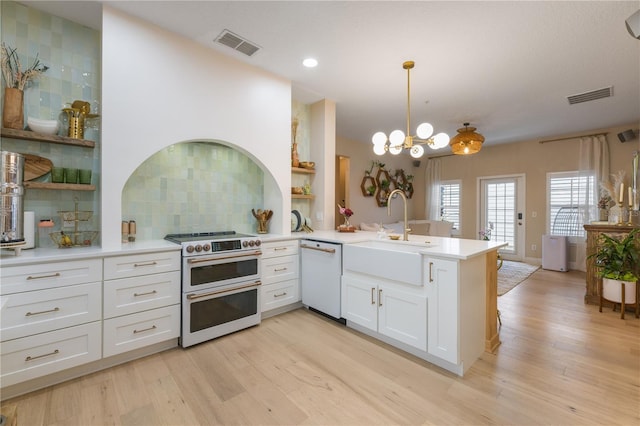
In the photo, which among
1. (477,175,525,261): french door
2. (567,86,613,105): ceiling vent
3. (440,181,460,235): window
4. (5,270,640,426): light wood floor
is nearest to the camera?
(5,270,640,426): light wood floor

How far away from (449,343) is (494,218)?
19.5ft

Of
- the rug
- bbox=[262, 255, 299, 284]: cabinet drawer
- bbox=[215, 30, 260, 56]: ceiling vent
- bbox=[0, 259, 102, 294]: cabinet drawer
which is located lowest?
the rug

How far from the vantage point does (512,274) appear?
5246 millimetres

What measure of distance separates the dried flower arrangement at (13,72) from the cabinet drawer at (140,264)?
148cm

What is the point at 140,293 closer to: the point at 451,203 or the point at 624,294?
the point at 624,294

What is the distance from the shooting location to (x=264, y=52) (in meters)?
2.80

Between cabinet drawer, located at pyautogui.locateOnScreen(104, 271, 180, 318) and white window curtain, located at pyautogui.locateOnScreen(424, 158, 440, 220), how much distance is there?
6.84 meters

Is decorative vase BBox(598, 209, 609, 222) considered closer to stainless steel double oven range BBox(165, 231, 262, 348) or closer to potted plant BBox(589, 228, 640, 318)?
potted plant BBox(589, 228, 640, 318)

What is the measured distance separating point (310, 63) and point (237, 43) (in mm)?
754

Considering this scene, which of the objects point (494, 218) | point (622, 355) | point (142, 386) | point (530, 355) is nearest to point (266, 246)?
point (142, 386)

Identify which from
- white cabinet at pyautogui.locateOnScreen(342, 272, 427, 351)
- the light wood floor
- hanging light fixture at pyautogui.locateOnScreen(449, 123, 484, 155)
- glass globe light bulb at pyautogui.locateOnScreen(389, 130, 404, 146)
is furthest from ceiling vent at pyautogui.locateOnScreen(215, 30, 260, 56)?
hanging light fixture at pyautogui.locateOnScreen(449, 123, 484, 155)

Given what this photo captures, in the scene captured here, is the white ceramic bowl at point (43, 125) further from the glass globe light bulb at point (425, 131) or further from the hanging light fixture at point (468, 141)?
the hanging light fixture at point (468, 141)

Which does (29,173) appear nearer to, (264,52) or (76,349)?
(76,349)

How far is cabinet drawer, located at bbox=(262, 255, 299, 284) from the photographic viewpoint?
3.04 metres
